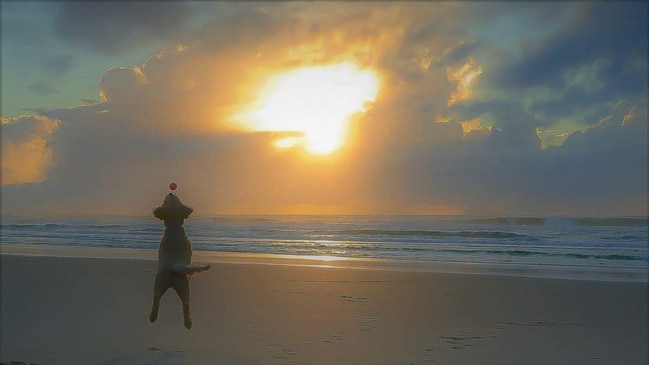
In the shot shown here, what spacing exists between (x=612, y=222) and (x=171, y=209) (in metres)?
53.2

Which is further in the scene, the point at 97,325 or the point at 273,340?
the point at 97,325

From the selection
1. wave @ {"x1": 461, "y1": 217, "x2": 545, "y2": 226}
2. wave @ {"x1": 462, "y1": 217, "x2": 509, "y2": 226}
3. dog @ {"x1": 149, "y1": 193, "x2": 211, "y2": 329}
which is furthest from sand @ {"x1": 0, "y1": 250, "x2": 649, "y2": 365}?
wave @ {"x1": 462, "y1": 217, "x2": 509, "y2": 226}

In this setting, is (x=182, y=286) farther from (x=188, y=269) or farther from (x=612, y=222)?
(x=612, y=222)

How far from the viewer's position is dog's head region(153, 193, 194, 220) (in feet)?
18.0

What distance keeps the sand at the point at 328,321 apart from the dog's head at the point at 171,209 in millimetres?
1994

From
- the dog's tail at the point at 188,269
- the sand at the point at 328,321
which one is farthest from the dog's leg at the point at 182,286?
the sand at the point at 328,321

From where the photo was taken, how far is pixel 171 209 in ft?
18.0

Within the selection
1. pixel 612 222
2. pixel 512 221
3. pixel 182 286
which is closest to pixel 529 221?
pixel 512 221

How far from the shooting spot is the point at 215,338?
7434 mm

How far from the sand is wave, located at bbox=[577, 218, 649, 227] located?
40078 millimetres

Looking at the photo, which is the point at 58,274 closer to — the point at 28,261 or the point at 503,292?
the point at 28,261

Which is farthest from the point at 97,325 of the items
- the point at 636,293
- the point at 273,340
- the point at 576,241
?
the point at 576,241

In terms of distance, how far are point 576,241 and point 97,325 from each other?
27508 millimetres

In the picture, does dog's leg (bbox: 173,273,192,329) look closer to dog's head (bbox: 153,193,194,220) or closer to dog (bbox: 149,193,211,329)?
dog (bbox: 149,193,211,329)
